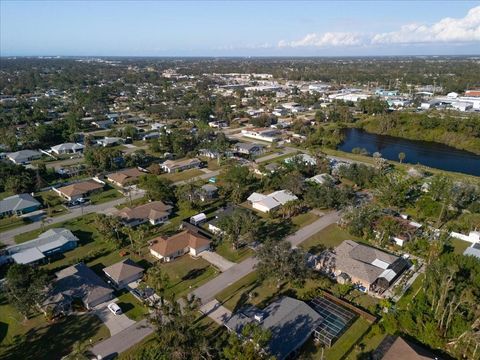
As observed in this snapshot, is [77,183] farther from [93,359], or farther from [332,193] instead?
[332,193]

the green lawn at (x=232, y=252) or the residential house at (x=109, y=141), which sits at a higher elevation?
the residential house at (x=109, y=141)

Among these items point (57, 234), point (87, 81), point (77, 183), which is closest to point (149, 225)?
point (57, 234)

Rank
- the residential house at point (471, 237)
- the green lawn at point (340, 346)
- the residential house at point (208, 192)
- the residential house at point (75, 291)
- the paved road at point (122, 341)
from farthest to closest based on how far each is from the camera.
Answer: the residential house at point (208, 192) < the residential house at point (471, 237) < the residential house at point (75, 291) < the paved road at point (122, 341) < the green lawn at point (340, 346)

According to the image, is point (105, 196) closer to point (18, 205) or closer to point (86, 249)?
point (18, 205)

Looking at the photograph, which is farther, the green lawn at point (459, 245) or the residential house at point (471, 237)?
the residential house at point (471, 237)

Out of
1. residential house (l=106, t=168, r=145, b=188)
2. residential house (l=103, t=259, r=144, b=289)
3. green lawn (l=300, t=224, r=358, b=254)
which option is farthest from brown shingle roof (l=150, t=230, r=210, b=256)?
residential house (l=106, t=168, r=145, b=188)

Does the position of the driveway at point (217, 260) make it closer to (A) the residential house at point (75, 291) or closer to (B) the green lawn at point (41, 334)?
(A) the residential house at point (75, 291)

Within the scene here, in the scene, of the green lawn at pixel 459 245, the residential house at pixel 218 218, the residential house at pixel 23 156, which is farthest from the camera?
the residential house at pixel 23 156

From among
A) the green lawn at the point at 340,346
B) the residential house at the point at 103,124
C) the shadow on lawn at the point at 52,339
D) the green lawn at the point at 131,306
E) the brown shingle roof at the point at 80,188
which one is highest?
the residential house at the point at 103,124

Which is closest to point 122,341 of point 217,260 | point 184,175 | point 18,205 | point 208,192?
point 217,260

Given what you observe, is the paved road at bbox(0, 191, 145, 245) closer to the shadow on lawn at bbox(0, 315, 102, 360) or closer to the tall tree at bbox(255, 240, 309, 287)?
the shadow on lawn at bbox(0, 315, 102, 360)

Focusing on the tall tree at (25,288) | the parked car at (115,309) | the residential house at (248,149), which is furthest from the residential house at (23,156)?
the parked car at (115,309)
